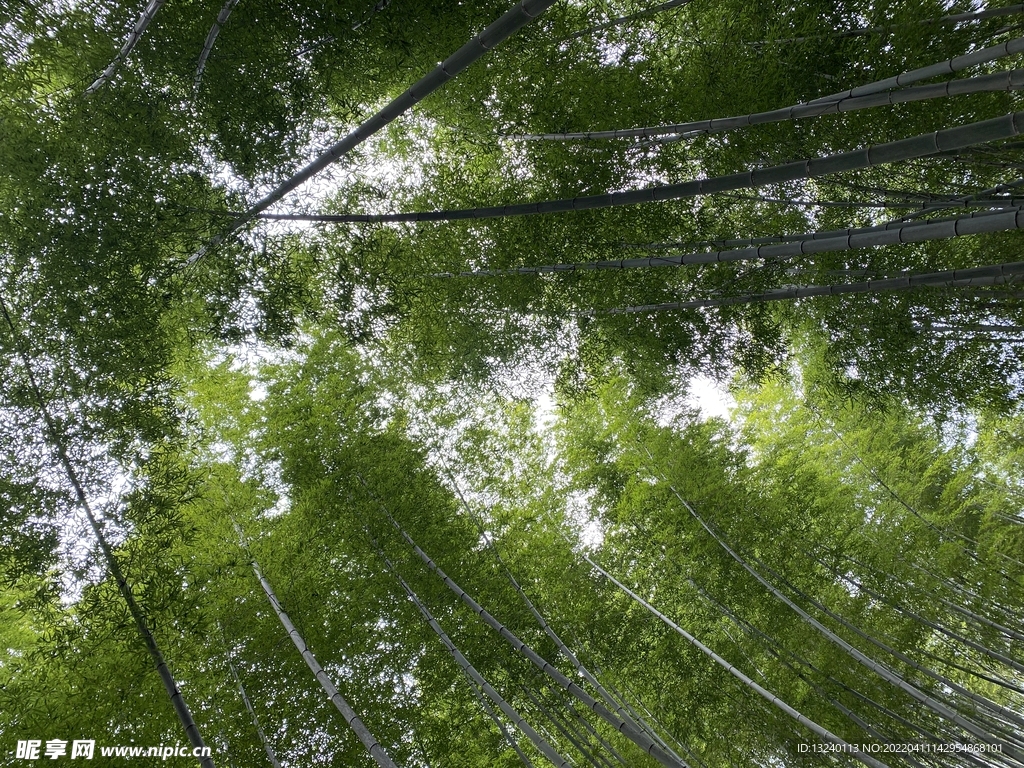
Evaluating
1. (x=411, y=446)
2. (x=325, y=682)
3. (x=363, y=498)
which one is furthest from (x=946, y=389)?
(x=325, y=682)

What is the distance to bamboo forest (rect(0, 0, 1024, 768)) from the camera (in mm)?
2879

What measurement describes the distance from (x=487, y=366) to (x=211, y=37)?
3244mm

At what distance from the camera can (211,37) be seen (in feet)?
8.94

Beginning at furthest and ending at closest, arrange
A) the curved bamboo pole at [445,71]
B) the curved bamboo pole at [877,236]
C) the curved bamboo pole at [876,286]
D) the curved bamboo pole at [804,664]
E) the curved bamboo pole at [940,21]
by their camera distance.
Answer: the curved bamboo pole at [804,664], the curved bamboo pole at [876,286], the curved bamboo pole at [940,21], the curved bamboo pole at [877,236], the curved bamboo pole at [445,71]

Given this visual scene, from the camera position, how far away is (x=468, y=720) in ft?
17.1

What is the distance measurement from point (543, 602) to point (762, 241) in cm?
361

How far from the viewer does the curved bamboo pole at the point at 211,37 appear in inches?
101

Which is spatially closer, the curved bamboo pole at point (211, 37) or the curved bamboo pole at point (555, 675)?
the curved bamboo pole at point (211, 37)

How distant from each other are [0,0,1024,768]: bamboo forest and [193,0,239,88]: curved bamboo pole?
31 mm

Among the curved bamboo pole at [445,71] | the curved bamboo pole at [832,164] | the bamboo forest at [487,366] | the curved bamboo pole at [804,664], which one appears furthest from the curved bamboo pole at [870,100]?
the curved bamboo pole at [804,664]

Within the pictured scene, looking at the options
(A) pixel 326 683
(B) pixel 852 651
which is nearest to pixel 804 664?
(B) pixel 852 651

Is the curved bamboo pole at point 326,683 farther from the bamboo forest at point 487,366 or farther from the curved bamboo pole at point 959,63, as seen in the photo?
the curved bamboo pole at point 959,63

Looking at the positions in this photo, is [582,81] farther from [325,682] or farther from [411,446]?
[325,682]

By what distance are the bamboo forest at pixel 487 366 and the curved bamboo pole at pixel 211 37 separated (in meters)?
0.03
